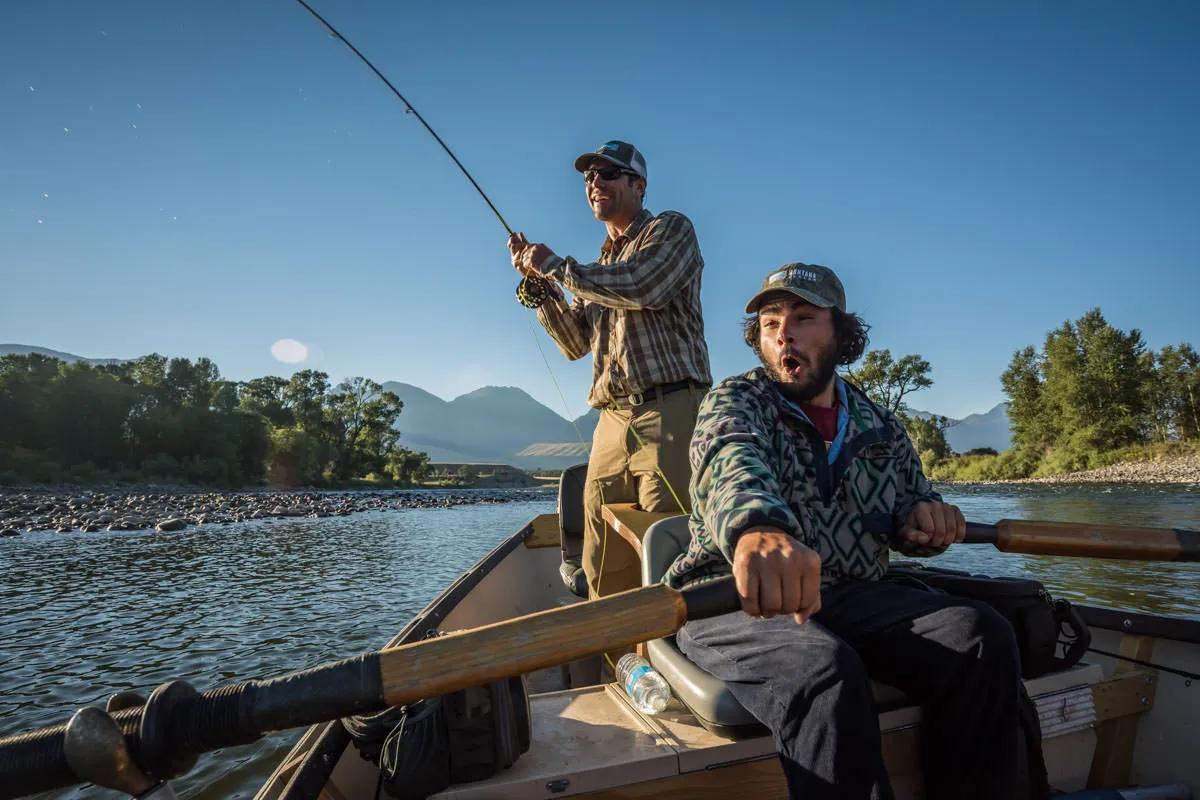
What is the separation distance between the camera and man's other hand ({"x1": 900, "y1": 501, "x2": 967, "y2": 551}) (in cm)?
244

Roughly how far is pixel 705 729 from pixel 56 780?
1.71m

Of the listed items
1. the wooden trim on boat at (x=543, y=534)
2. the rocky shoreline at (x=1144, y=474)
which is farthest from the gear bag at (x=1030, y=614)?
the rocky shoreline at (x=1144, y=474)

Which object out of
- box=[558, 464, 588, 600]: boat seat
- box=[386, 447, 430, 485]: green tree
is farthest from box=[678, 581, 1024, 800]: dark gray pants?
box=[386, 447, 430, 485]: green tree

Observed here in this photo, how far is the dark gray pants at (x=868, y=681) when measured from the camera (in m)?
1.71

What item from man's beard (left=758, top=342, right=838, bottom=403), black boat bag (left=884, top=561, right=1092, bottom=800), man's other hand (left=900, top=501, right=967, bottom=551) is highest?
man's beard (left=758, top=342, right=838, bottom=403)

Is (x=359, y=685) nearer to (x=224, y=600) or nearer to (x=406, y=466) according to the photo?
(x=224, y=600)

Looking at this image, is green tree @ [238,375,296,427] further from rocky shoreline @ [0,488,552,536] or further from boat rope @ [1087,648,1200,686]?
boat rope @ [1087,648,1200,686]

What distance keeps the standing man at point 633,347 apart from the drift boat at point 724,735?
0.24m

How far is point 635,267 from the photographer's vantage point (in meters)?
3.39

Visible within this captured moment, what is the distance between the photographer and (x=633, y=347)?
12.1 ft

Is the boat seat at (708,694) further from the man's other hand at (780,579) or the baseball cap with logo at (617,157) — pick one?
the baseball cap with logo at (617,157)

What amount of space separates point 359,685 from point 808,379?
1.88 meters

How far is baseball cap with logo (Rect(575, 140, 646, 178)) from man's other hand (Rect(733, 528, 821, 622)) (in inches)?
107

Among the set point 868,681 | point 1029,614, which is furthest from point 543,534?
point 868,681
